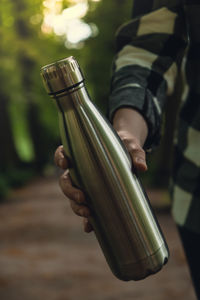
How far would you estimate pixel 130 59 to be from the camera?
58.4 inches

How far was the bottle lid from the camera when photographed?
999 millimetres

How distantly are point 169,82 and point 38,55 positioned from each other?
45.6ft

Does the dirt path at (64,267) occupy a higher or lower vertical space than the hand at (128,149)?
lower

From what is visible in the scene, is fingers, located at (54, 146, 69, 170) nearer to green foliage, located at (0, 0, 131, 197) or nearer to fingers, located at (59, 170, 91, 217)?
fingers, located at (59, 170, 91, 217)

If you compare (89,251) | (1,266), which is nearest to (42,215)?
(89,251)

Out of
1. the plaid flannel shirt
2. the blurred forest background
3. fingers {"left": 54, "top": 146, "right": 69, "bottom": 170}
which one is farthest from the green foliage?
fingers {"left": 54, "top": 146, "right": 69, "bottom": 170}

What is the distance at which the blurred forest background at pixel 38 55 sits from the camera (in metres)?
14.2

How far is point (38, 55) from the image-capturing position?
15.0 meters

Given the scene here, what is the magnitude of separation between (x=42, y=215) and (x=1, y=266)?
17.3 ft

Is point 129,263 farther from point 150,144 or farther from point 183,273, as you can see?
point 183,273

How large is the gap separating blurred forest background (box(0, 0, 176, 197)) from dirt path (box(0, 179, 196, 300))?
435 centimetres

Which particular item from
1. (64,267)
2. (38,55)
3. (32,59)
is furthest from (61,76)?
(32,59)

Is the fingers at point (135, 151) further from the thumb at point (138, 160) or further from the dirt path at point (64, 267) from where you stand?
the dirt path at point (64, 267)

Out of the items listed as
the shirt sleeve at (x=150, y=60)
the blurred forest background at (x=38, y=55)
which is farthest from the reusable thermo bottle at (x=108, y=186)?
the blurred forest background at (x=38, y=55)
